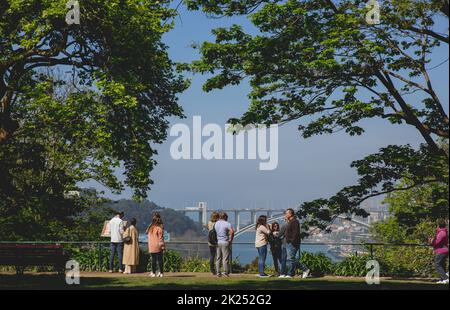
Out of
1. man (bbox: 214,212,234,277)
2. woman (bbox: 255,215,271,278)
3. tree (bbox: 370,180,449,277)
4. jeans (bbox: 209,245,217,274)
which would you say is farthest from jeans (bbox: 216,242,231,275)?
tree (bbox: 370,180,449,277)

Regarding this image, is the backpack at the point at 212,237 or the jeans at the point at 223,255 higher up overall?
the backpack at the point at 212,237

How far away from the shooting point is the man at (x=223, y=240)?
65.9 ft

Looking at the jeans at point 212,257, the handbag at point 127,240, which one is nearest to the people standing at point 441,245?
the jeans at point 212,257

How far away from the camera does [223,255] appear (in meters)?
20.3

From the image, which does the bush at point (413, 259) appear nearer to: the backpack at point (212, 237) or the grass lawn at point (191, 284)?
the backpack at point (212, 237)

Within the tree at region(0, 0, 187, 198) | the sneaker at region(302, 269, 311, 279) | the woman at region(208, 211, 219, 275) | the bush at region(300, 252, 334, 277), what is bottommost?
the sneaker at region(302, 269, 311, 279)

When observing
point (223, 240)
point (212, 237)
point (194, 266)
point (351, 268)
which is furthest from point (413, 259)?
point (223, 240)

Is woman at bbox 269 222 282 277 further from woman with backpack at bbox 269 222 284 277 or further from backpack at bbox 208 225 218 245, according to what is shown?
backpack at bbox 208 225 218 245

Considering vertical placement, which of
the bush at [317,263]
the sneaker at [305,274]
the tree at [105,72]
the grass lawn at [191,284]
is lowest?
the grass lawn at [191,284]

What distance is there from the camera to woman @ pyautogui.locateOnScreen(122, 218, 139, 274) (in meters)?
22.5

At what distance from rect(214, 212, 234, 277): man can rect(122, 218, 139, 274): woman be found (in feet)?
10.9

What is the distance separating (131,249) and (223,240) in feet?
12.5
